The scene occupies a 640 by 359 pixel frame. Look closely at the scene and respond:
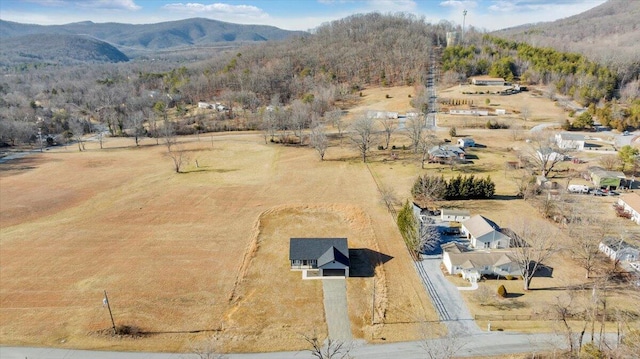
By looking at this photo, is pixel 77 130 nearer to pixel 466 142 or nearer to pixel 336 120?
pixel 336 120

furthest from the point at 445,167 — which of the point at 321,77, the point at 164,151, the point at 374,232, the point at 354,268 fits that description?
the point at 321,77

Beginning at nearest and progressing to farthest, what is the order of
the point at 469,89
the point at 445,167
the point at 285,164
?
the point at 445,167
the point at 285,164
the point at 469,89

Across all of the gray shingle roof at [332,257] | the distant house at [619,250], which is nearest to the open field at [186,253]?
the gray shingle roof at [332,257]

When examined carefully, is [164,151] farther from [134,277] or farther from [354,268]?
[354,268]

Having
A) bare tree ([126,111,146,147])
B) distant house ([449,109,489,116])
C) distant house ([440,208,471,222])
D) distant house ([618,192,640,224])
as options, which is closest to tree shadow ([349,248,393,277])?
distant house ([440,208,471,222])

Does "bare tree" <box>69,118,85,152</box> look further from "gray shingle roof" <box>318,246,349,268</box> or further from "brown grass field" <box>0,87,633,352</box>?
"gray shingle roof" <box>318,246,349,268</box>

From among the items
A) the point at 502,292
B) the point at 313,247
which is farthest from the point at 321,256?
the point at 502,292

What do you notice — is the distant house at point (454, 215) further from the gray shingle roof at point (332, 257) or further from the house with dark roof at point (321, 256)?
the gray shingle roof at point (332, 257)
